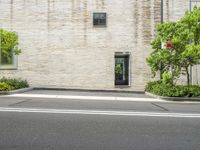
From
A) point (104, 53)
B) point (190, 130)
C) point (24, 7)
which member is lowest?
point (190, 130)

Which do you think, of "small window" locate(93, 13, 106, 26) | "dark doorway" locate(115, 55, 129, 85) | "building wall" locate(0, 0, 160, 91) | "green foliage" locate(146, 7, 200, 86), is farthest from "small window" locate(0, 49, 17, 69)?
"green foliage" locate(146, 7, 200, 86)

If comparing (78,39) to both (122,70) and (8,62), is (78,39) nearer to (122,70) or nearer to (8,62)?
(122,70)

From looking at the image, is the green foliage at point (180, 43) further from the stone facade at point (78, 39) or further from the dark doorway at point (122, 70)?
the dark doorway at point (122, 70)

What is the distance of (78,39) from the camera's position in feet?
90.2

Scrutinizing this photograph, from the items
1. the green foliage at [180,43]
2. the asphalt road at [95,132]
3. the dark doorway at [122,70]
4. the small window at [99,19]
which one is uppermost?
the small window at [99,19]

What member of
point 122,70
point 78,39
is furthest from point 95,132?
point 122,70

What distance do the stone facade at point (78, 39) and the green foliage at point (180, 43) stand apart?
6.13 m

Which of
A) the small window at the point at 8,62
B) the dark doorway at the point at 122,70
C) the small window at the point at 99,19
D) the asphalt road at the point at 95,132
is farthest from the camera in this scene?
the dark doorway at the point at 122,70

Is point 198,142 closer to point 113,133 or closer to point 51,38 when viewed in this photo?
point 113,133

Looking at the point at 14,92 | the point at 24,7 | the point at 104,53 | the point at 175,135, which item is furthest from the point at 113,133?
the point at 24,7

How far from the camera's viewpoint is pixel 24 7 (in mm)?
27688

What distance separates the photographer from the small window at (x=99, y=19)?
27625 mm

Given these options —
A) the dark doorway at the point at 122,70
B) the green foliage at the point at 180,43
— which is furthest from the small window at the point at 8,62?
the green foliage at the point at 180,43

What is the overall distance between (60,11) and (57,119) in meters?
18.8
